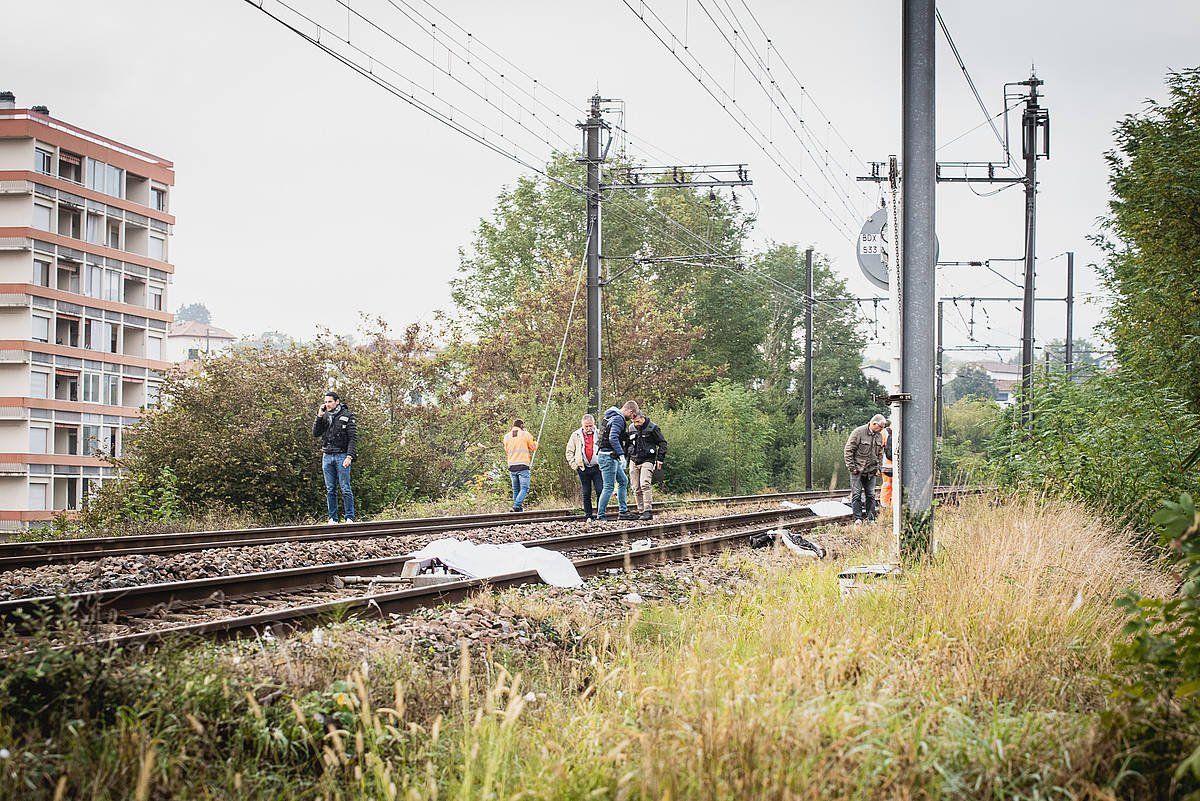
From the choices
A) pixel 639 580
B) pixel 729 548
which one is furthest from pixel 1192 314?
pixel 639 580

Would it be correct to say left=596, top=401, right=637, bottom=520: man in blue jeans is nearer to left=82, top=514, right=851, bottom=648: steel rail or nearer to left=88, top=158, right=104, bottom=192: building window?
left=82, top=514, right=851, bottom=648: steel rail

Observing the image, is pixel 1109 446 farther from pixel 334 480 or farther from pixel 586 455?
pixel 334 480

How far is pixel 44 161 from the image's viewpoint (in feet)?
169

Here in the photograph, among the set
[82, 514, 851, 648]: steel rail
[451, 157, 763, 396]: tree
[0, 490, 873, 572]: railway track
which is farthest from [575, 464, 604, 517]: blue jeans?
[451, 157, 763, 396]: tree

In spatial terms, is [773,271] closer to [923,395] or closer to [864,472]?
[864,472]

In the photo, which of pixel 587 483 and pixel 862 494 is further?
pixel 587 483

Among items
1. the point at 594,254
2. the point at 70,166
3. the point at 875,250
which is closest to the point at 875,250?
the point at 875,250

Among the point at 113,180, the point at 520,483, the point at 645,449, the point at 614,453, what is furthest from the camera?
the point at 113,180

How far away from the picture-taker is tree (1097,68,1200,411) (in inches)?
700

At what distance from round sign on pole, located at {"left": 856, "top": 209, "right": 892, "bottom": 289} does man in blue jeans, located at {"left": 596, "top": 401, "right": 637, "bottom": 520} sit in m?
7.92

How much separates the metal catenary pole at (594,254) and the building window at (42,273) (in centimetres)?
3308

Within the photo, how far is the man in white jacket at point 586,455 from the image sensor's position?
19828 millimetres

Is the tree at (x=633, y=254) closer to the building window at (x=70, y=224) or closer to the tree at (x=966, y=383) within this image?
the building window at (x=70, y=224)

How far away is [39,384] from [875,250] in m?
48.4
